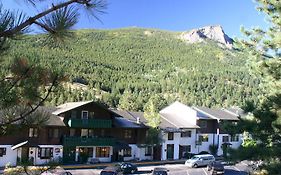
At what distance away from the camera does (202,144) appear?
2431 inches

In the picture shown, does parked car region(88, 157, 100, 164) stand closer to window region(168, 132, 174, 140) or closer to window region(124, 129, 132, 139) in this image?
window region(124, 129, 132, 139)

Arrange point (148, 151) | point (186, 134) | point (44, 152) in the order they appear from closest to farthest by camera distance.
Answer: point (44, 152) < point (148, 151) < point (186, 134)

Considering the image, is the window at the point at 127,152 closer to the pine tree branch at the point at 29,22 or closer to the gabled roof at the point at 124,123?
the gabled roof at the point at 124,123

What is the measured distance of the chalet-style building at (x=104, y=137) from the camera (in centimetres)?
4441

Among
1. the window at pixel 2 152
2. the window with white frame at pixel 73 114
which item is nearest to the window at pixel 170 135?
the window with white frame at pixel 73 114

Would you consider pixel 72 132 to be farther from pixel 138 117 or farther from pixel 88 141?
pixel 138 117

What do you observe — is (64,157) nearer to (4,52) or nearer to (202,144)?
(202,144)

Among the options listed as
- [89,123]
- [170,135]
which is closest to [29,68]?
[89,123]

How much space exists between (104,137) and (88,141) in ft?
8.18

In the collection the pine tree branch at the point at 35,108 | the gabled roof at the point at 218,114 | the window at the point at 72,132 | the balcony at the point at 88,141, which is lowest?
the balcony at the point at 88,141

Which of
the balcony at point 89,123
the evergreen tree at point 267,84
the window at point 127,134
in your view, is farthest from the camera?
the window at point 127,134

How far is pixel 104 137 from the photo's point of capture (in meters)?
50.1

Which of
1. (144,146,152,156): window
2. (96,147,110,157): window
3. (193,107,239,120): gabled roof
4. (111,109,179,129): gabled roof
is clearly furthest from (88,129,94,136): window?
(193,107,239,120): gabled roof

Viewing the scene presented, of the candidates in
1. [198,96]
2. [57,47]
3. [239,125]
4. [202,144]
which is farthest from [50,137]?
[198,96]
